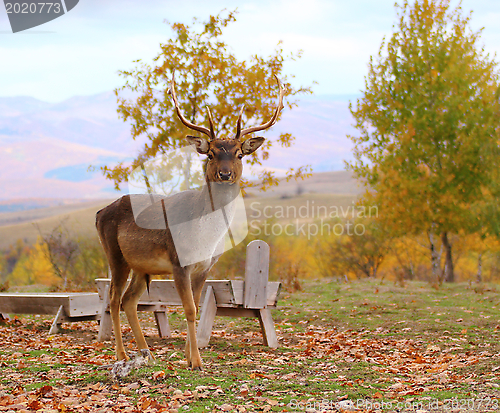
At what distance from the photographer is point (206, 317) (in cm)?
819

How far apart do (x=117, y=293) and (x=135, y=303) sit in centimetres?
28

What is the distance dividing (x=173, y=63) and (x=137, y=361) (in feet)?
34.1

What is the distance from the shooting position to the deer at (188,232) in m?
6.03

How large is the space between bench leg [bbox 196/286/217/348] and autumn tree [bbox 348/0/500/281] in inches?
510

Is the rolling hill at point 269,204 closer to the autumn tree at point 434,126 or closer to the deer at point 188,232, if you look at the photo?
the autumn tree at point 434,126

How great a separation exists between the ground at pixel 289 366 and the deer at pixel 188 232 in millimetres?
840

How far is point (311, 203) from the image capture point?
11194cm

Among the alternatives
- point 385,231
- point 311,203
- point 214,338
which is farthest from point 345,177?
point 214,338

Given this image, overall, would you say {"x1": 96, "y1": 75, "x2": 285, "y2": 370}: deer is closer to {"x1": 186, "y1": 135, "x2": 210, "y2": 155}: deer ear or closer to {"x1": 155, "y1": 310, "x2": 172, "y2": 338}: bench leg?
{"x1": 186, "y1": 135, "x2": 210, "y2": 155}: deer ear

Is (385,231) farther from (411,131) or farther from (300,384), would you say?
(300,384)

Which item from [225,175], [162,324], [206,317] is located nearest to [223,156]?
[225,175]

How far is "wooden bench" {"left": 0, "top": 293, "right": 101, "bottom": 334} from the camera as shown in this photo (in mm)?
9417

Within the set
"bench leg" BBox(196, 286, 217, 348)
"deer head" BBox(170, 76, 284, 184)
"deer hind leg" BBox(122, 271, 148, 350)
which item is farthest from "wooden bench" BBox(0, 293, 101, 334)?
"deer head" BBox(170, 76, 284, 184)

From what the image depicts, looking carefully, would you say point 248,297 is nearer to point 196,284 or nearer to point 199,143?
point 196,284
